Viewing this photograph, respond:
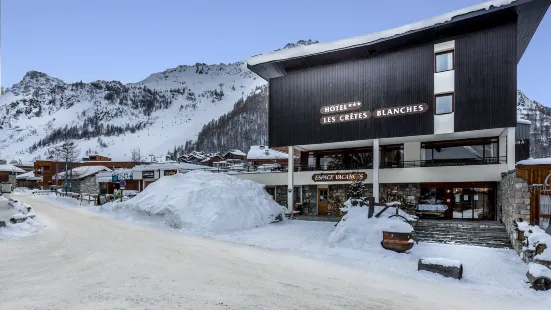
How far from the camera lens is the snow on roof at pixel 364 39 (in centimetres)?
1928

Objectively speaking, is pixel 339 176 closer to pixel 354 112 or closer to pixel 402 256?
pixel 354 112

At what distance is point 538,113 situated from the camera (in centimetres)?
11919

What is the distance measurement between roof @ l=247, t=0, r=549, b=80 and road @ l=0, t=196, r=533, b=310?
52.6ft

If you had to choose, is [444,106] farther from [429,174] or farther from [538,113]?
[538,113]

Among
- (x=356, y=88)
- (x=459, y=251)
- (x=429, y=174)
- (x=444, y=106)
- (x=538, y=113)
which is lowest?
(x=459, y=251)

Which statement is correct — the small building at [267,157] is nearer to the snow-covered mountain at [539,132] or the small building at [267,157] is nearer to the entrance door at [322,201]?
the entrance door at [322,201]

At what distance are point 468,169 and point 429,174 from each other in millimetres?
2249

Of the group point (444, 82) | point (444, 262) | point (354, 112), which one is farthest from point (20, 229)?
point (444, 82)

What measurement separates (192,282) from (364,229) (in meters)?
9.55

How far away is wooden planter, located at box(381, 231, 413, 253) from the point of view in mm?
14398

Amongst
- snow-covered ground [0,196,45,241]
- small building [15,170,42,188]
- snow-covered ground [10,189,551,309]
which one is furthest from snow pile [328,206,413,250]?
small building [15,170,42,188]

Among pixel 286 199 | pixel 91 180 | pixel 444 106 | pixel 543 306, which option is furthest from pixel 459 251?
pixel 91 180

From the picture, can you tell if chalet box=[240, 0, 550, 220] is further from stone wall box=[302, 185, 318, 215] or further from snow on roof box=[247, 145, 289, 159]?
snow on roof box=[247, 145, 289, 159]

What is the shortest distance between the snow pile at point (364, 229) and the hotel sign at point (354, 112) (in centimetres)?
790
